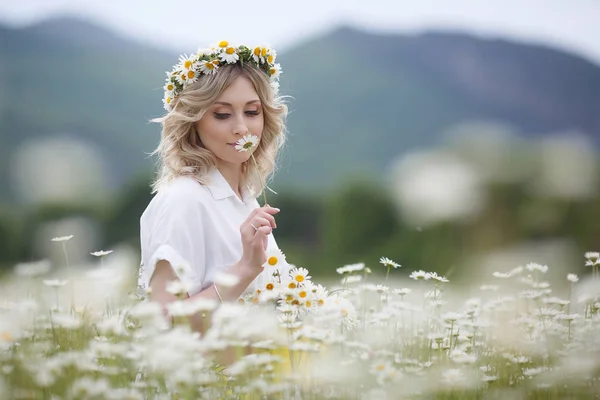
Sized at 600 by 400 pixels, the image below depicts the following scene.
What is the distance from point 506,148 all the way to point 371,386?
2329cm

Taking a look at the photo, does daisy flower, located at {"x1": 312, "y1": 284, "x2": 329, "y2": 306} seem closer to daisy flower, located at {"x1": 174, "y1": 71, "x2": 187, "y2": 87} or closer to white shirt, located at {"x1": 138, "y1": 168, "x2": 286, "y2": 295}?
white shirt, located at {"x1": 138, "y1": 168, "x2": 286, "y2": 295}

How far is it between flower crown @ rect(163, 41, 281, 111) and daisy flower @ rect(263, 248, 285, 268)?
3.45 ft

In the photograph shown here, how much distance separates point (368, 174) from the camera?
27.8 metres

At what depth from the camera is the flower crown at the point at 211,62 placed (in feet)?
14.0

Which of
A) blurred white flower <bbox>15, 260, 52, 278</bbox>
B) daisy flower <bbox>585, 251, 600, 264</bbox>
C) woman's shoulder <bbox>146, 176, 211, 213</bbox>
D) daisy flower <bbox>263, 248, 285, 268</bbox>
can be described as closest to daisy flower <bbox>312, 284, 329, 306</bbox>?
daisy flower <bbox>263, 248, 285, 268</bbox>

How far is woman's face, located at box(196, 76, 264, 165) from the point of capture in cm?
407

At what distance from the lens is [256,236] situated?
347cm

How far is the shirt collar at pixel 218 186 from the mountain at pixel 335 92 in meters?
53.9

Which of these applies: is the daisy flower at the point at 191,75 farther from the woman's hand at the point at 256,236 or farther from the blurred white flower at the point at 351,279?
the blurred white flower at the point at 351,279

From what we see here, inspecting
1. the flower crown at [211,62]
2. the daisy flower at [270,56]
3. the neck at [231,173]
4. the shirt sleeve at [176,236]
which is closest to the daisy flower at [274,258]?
the shirt sleeve at [176,236]

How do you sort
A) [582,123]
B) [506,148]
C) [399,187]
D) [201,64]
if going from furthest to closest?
[582,123] < [399,187] < [506,148] < [201,64]

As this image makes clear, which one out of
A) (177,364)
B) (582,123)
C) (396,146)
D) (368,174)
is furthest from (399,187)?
(396,146)

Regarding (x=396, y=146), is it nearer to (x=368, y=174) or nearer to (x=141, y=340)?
(x=368, y=174)

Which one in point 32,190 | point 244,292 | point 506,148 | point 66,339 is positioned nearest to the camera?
point 66,339
